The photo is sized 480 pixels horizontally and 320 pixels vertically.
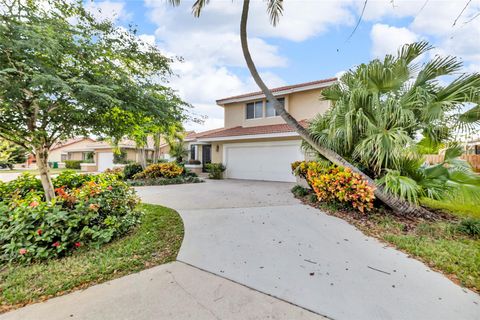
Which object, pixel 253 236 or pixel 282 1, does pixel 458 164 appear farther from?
pixel 282 1

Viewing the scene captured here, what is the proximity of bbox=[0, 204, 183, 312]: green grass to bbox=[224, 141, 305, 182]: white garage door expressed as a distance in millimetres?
8400

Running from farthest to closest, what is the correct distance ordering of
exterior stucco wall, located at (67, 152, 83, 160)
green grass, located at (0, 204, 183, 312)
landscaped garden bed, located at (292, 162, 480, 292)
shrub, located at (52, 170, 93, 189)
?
exterior stucco wall, located at (67, 152, 83, 160) < shrub, located at (52, 170, 93, 189) < landscaped garden bed, located at (292, 162, 480, 292) < green grass, located at (0, 204, 183, 312)

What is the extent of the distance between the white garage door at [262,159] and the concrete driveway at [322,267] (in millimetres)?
6544

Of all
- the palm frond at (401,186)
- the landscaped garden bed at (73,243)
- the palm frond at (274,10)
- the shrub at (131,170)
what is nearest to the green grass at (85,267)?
the landscaped garden bed at (73,243)

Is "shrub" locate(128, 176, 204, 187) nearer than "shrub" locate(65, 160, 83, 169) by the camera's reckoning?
Yes

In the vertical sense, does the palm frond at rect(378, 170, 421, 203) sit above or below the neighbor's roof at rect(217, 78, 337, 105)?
below

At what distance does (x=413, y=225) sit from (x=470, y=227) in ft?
2.87

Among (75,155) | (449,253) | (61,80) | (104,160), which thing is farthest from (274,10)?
(75,155)

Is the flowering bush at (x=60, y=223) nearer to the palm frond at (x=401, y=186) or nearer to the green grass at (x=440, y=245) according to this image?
the green grass at (x=440, y=245)

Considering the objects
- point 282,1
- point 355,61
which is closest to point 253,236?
point 355,61

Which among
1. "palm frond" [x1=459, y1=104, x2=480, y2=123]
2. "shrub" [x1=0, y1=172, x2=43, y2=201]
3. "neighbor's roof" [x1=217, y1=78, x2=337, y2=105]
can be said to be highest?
"neighbor's roof" [x1=217, y1=78, x2=337, y2=105]

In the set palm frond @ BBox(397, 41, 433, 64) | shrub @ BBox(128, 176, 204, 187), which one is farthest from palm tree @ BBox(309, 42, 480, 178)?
shrub @ BBox(128, 176, 204, 187)

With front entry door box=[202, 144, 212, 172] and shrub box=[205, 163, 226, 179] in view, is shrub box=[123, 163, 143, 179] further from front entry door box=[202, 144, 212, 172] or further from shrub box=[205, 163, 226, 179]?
front entry door box=[202, 144, 212, 172]

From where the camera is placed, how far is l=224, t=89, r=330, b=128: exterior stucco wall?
11.9 m
